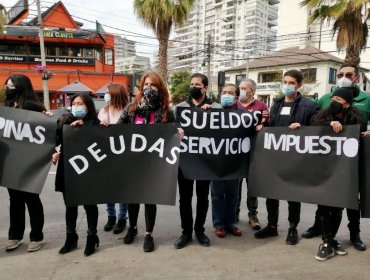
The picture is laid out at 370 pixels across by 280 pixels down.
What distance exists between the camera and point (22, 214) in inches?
135

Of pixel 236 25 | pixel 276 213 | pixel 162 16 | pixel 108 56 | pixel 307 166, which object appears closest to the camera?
pixel 307 166

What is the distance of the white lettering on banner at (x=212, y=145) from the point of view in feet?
11.4

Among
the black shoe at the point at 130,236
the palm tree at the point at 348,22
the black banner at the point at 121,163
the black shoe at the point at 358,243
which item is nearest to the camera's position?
the black banner at the point at 121,163

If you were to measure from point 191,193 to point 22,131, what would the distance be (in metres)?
1.74

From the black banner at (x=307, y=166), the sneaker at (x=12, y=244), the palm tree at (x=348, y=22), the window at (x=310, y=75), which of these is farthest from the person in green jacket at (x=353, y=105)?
the window at (x=310, y=75)

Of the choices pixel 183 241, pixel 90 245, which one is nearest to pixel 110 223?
pixel 90 245

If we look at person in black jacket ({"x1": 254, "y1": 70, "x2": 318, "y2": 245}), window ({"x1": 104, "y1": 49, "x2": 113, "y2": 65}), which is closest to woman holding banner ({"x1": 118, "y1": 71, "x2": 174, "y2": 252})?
person in black jacket ({"x1": 254, "y1": 70, "x2": 318, "y2": 245})

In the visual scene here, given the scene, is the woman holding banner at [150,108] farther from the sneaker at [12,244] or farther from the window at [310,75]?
the window at [310,75]

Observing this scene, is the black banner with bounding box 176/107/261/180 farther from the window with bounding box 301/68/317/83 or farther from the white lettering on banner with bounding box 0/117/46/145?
the window with bounding box 301/68/317/83

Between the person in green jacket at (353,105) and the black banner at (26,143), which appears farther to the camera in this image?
the person in green jacket at (353,105)

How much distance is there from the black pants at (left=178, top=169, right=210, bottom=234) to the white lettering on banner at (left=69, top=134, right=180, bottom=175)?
0.28 meters

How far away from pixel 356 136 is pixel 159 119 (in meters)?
1.80

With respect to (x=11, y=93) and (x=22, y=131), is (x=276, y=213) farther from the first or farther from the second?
(x=11, y=93)

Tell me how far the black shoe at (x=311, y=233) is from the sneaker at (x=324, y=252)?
0.48 m
